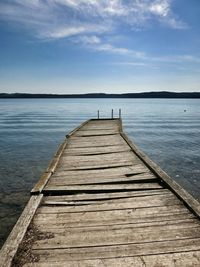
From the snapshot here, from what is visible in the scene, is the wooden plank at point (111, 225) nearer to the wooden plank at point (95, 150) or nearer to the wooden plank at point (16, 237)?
the wooden plank at point (16, 237)

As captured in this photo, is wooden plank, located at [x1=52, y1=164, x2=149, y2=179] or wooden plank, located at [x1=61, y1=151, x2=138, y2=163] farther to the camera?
wooden plank, located at [x1=61, y1=151, x2=138, y2=163]

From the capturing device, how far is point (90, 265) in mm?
3750

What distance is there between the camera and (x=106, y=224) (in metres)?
4.96

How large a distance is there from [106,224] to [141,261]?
1239mm

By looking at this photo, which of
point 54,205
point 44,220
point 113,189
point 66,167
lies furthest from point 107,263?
point 66,167

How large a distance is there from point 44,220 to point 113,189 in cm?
223

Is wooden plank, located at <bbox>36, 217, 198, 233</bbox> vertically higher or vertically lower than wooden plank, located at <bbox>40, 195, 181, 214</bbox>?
higher

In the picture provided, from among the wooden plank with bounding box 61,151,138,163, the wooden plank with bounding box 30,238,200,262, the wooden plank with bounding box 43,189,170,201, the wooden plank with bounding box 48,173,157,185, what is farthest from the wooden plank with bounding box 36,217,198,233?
the wooden plank with bounding box 61,151,138,163

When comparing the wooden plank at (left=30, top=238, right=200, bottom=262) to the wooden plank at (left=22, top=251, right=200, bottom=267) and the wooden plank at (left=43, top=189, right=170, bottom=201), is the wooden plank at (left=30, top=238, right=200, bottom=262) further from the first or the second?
the wooden plank at (left=43, top=189, right=170, bottom=201)

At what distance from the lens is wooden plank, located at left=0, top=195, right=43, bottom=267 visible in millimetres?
3774

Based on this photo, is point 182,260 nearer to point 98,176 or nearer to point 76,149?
point 98,176

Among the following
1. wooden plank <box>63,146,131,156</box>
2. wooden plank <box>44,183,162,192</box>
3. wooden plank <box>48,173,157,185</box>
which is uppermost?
wooden plank <box>44,183,162,192</box>

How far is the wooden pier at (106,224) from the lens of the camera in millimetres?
3898

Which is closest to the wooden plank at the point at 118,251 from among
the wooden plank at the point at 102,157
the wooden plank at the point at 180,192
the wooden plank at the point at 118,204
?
the wooden plank at the point at 180,192
